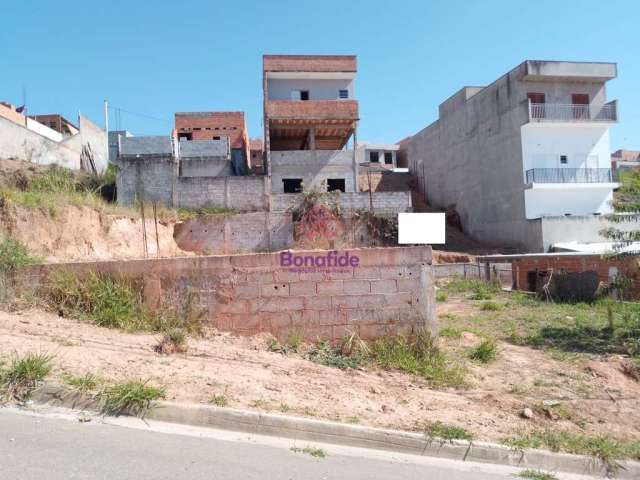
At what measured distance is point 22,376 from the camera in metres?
4.52

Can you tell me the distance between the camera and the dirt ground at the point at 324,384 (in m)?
4.73

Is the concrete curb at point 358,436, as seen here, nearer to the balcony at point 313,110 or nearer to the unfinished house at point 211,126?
the balcony at point 313,110

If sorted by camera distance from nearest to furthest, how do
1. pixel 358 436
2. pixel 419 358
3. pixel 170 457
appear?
pixel 170 457 → pixel 358 436 → pixel 419 358

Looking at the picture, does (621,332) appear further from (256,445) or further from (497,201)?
(497,201)

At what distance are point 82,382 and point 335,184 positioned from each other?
2217 centimetres

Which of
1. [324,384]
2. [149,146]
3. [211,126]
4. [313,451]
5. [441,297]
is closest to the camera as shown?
[313,451]

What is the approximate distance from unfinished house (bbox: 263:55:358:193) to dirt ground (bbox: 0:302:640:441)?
18786 mm

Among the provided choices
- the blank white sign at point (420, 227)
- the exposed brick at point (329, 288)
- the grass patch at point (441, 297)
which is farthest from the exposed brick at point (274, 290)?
the blank white sign at point (420, 227)

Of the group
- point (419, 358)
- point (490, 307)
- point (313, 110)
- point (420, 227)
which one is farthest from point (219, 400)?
point (313, 110)

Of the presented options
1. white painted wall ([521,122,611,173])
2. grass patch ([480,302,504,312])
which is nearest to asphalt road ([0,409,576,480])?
grass patch ([480,302,504,312])

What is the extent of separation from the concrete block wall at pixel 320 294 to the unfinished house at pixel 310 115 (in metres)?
18.0

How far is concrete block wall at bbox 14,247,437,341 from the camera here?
22.0ft

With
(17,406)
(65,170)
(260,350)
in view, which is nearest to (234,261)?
(260,350)

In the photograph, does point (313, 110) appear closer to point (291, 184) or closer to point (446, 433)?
point (291, 184)
